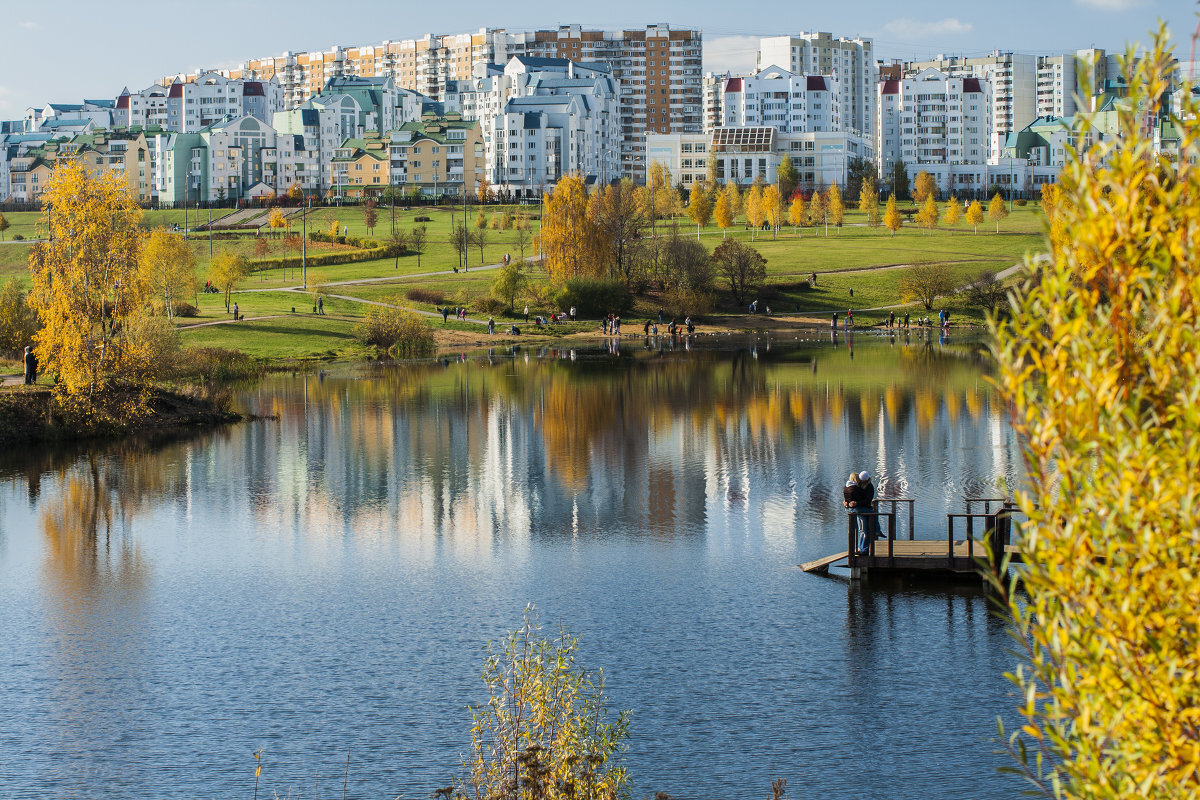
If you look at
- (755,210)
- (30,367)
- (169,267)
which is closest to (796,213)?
(755,210)

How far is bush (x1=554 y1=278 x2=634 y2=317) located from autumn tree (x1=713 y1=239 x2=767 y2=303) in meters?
9.72

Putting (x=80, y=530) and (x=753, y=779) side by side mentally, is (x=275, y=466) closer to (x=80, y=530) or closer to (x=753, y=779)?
(x=80, y=530)

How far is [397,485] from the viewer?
126 feet

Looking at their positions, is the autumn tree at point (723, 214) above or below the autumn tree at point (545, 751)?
above

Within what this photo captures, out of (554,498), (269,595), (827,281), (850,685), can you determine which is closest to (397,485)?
(554,498)

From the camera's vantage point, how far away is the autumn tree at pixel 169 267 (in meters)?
82.9

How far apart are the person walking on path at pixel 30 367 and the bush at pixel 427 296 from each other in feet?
155

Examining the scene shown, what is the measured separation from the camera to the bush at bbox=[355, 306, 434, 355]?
80.8 metres

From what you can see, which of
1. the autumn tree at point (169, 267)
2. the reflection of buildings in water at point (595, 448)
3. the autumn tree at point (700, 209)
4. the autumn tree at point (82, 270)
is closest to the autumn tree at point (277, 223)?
the autumn tree at point (700, 209)

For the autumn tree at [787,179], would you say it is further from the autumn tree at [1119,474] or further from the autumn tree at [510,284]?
the autumn tree at [1119,474]

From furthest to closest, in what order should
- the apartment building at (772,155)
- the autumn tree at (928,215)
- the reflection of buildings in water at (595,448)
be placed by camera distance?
1. the apartment building at (772,155)
2. the autumn tree at (928,215)
3. the reflection of buildings in water at (595,448)

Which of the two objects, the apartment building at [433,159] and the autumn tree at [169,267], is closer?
the autumn tree at [169,267]

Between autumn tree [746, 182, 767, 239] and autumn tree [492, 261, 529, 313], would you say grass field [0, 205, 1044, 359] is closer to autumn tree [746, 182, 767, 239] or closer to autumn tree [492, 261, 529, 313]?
autumn tree [492, 261, 529, 313]

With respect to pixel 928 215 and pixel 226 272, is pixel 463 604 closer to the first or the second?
pixel 226 272
